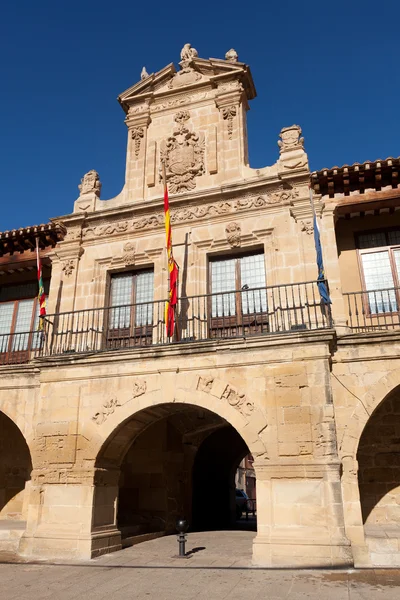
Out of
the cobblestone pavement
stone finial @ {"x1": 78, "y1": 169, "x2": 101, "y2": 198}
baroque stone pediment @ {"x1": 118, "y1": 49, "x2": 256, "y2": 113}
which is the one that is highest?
baroque stone pediment @ {"x1": 118, "y1": 49, "x2": 256, "y2": 113}

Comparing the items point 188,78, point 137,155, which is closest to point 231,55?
point 188,78

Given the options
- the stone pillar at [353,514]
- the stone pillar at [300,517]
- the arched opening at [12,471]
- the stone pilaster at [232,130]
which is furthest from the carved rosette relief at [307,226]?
the arched opening at [12,471]

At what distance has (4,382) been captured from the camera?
390 inches

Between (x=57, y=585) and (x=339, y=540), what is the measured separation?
3777 millimetres

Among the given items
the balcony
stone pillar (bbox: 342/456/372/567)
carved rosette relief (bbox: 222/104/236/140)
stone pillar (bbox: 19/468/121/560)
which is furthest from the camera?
carved rosette relief (bbox: 222/104/236/140)

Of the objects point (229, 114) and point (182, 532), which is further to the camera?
point (229, 114)

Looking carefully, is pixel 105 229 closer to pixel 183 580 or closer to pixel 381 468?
pixel 183 580

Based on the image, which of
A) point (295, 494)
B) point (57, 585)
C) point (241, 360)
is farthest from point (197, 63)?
point (57, 585)

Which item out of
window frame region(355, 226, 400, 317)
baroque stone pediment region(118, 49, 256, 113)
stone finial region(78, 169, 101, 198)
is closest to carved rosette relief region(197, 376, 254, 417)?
window frame region(355, 226, 400, 317)

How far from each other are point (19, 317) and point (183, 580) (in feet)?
24.9

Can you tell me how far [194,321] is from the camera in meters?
9.56

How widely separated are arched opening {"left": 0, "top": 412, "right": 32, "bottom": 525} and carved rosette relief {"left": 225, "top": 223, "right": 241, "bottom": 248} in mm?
6411

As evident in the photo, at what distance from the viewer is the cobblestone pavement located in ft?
18.1

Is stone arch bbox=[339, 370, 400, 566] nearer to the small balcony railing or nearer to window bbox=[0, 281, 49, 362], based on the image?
the small balcony railing
